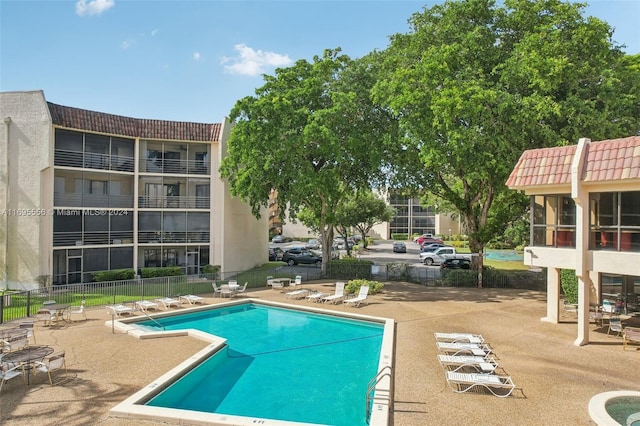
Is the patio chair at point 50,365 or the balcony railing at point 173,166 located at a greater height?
the balcony railing at point 173,166

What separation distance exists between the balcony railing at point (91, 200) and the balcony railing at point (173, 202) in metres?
0.95

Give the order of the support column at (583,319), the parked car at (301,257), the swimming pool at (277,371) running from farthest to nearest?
the parked car at (301,257) → the support column at (583,319) → the swimming pool at (277,371)

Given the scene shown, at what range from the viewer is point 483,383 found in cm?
970

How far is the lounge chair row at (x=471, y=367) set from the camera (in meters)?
9.88

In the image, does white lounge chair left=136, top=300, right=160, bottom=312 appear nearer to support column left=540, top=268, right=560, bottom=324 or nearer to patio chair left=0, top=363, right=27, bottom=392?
patio chair left=0, top=363, right=27, bottom=392

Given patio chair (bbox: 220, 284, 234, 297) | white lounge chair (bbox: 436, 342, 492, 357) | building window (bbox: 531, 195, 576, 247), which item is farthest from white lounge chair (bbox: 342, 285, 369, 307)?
building window (bbox: 531, 195, 576, 247)

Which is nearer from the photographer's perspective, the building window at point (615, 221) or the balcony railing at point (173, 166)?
the building window at point (615, 221)

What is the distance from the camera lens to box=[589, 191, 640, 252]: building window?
13719mm

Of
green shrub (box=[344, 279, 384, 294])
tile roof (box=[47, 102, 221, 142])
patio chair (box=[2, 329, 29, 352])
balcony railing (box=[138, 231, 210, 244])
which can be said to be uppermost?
tile roof (box=[47, 102, 221, 142])

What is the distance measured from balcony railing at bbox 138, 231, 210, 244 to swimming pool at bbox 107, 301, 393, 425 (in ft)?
40.7

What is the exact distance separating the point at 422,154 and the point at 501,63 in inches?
281

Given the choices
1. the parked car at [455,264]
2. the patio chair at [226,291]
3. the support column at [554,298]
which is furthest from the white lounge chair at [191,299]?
the parked car at [455,264]

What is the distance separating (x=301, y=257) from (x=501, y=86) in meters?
23.9

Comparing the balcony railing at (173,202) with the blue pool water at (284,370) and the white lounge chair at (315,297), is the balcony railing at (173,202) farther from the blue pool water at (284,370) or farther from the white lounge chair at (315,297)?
the blue pool water at (284,370)
